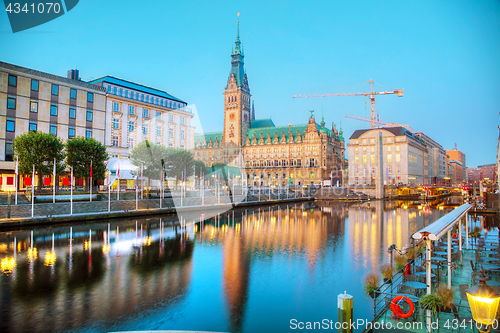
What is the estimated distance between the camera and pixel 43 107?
2596 inches

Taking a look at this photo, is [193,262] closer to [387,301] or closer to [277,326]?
[277,326]

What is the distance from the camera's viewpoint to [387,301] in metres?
13.9

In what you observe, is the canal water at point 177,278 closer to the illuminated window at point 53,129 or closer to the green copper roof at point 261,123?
the illuminated window at point 53,129

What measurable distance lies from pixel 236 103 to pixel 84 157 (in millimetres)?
105765

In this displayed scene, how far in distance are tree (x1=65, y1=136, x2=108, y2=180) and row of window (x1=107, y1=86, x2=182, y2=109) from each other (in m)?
25.7

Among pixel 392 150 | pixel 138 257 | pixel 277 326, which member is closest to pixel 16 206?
pixel 138 257

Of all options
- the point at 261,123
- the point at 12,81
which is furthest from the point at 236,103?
the point at 12,81

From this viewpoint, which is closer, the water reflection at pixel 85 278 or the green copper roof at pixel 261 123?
the water reflection at pixel 85 278

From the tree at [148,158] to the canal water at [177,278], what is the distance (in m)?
30.3

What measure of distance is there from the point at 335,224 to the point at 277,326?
36735 millimetres

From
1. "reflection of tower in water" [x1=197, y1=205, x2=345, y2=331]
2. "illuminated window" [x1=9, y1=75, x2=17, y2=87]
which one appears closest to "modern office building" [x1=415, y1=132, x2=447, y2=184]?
"reflection of tower in water" [x1=197, y1=205, x2=345, y2=331]

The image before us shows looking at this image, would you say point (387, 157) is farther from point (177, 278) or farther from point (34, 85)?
Result: point (177, 278)

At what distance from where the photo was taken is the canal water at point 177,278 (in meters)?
14.9

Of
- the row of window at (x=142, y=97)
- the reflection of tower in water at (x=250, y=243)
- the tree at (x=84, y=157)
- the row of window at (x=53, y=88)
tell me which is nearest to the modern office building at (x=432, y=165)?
the row of window at (x=142, y=97)
